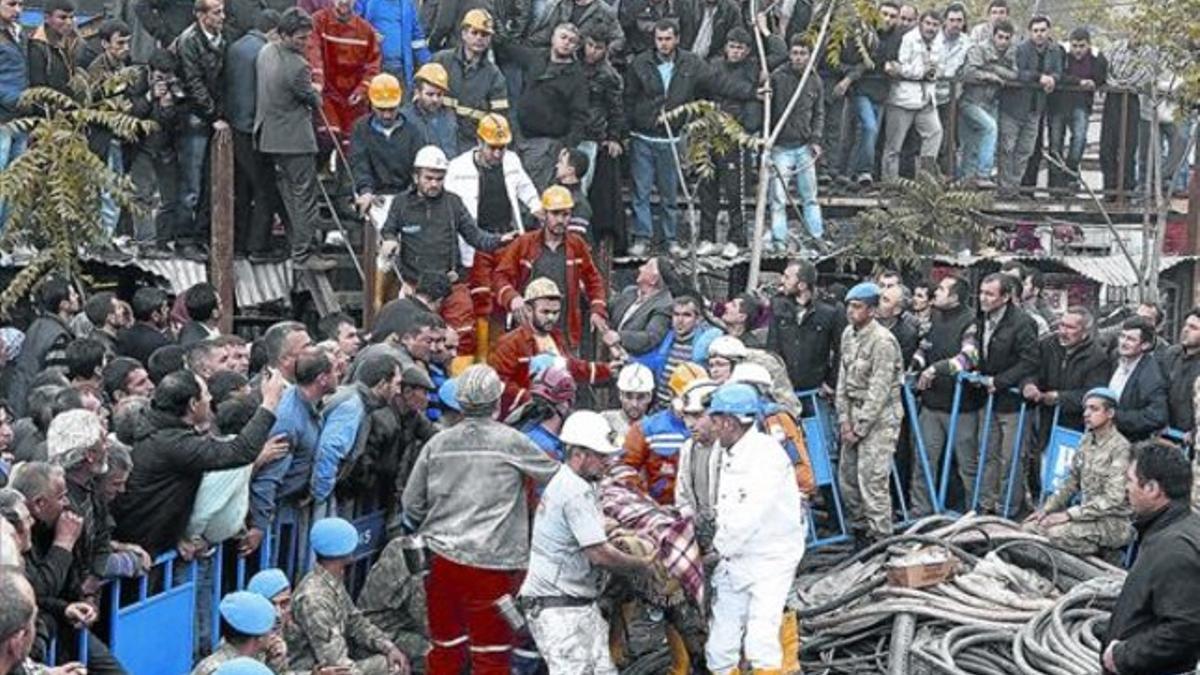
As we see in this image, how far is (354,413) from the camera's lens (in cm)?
1134

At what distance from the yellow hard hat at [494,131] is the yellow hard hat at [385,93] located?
0.66 meters

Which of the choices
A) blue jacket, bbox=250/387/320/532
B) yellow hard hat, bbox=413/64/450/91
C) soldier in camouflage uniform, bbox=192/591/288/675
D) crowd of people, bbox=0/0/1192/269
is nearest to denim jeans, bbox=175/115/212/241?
crowd of people, bbox=0/0/1192/269

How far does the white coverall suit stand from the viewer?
11117mm

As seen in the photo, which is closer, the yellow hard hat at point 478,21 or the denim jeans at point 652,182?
the yellow hard hat at point 478,21

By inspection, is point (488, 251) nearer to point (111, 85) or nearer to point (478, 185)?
point (478, 185)

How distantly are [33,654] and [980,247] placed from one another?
12.8m

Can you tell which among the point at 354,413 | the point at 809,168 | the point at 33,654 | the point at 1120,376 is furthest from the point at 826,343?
the point at 33,654

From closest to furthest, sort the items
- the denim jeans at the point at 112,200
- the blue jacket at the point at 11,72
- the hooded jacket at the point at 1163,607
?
the hooded jacket at the point at 1163,607 → the denim jeans at the point at 112,200 → the blue jacket at the point at 11,72

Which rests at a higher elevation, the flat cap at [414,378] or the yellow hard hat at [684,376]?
the flat cap at [414,378]

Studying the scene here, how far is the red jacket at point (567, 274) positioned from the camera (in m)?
14.7

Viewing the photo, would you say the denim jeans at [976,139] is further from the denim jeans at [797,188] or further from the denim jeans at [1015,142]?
the denim jeans at [797,188]

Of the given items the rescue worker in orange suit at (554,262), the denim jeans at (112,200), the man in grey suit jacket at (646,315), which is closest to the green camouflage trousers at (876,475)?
the man in grey suit jacket at (646,315)

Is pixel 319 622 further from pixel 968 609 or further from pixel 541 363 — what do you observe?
pixel 968 609

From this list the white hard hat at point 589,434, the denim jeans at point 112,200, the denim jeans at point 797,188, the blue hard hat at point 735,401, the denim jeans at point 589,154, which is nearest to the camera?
the white hard hat at point 589,434
